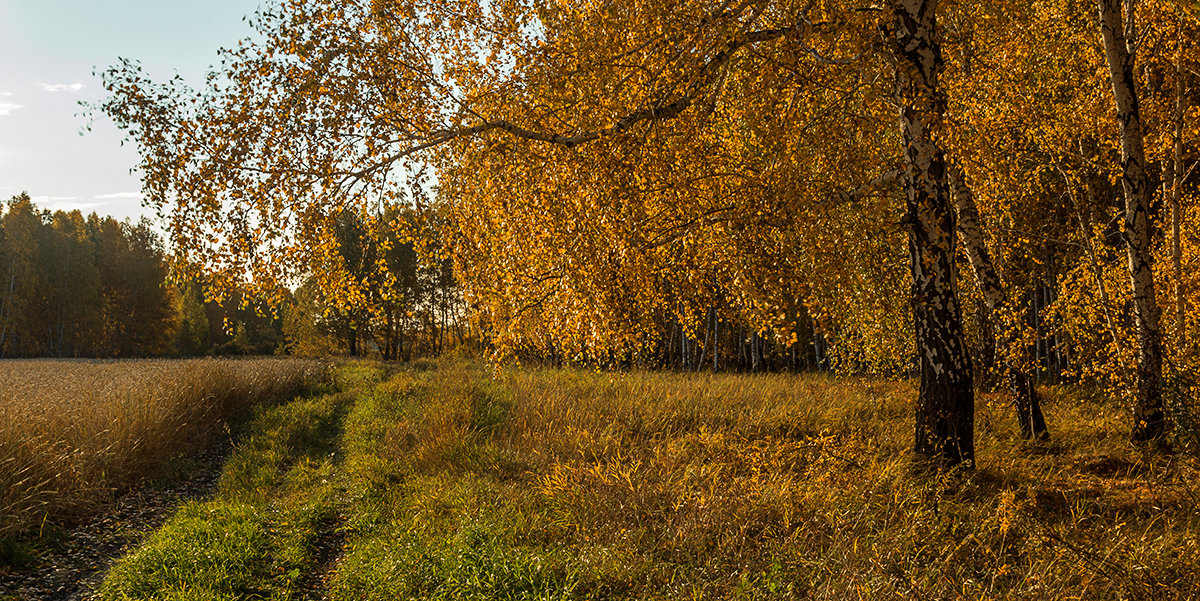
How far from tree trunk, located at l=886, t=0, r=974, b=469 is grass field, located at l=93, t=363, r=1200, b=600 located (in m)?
0.49

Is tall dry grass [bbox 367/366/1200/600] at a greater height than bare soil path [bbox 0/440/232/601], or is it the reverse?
tall dry grass [bbox 367/366/1200/600]

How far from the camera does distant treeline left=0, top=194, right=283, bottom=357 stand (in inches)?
1602

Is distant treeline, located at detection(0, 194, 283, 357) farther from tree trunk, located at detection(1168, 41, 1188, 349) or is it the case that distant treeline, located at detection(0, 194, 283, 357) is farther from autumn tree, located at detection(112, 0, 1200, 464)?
tree trunk, located at detection(1168, 41, 1188, 349)

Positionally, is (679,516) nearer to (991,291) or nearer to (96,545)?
(991,291)

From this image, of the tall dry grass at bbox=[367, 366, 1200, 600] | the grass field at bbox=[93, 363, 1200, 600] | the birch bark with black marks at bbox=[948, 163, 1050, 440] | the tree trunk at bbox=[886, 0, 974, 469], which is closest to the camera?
the tall dry grass at bbox=[367, 366, 1200, 600]

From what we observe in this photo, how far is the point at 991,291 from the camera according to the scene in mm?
8664

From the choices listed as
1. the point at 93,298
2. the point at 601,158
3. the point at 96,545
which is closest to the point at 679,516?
the point at 601,158

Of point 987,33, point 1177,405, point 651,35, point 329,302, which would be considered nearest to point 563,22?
point 651,35

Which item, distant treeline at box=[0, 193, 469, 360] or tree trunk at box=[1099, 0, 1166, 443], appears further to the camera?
distant treeline at box=[0, 193, 469, 360]

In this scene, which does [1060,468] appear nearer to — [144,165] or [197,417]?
[144,165]

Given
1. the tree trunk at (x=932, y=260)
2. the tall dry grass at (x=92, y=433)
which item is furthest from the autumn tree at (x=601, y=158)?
the tall dry grass at (x=92, y=433)

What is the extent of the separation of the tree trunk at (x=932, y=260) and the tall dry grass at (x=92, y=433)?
29.7 ft

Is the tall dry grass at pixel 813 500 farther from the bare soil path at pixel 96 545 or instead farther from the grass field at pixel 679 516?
the bare soil path at pixel 96 545

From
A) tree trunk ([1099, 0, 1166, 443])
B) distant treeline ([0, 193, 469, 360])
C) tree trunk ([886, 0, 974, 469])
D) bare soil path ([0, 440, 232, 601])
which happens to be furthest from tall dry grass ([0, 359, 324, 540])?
distant treeline ([0, 193, 469, 360])
